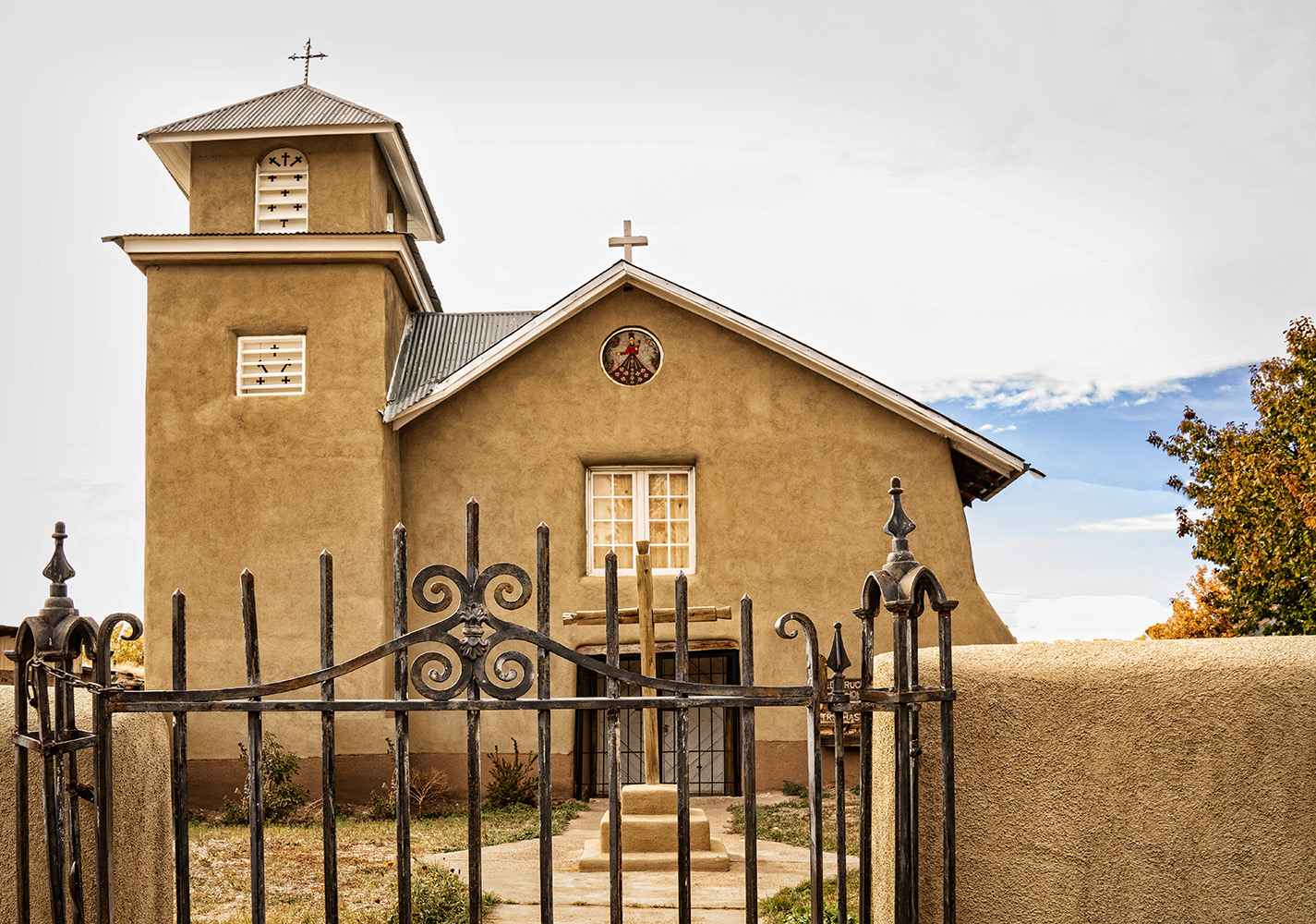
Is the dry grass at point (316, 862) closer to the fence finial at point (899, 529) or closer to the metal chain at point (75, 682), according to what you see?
the metal chain at point (75, 682)

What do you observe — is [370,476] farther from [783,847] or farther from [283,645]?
[783,847]

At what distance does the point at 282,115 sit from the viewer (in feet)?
56.7

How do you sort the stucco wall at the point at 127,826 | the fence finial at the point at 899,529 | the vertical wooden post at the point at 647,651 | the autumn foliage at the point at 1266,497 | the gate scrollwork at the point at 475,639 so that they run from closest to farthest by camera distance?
1. the gate scrollwork at the point at 475,639
2. the stucco wall at the point at 127,826
3. the fence finial at the point at 899,529
4. the vertical wooden post at the point at 647,651
5. the autumn foliage at the point at 1266,497

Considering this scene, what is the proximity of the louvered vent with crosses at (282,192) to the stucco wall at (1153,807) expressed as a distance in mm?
15123

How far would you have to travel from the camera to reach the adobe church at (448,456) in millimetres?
15875

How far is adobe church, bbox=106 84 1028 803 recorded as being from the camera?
1588cm

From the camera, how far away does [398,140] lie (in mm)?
17359

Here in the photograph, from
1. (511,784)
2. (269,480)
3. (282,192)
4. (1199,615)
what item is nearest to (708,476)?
(511,784)

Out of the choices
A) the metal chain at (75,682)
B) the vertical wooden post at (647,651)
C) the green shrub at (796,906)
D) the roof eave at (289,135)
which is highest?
the roof eave at (289,135)

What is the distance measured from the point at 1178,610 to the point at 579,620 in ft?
87.1

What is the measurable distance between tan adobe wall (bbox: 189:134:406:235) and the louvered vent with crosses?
0.09 m

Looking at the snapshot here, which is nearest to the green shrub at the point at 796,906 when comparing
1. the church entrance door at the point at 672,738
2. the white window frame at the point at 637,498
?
the church entrance door at the point at 672,738

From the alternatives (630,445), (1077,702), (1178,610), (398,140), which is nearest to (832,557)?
(630,445)

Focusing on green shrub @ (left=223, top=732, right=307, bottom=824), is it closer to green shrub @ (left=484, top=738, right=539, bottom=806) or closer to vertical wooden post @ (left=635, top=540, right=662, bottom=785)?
green shrub @ (left=484, top=738, right=539, bottom=806)
